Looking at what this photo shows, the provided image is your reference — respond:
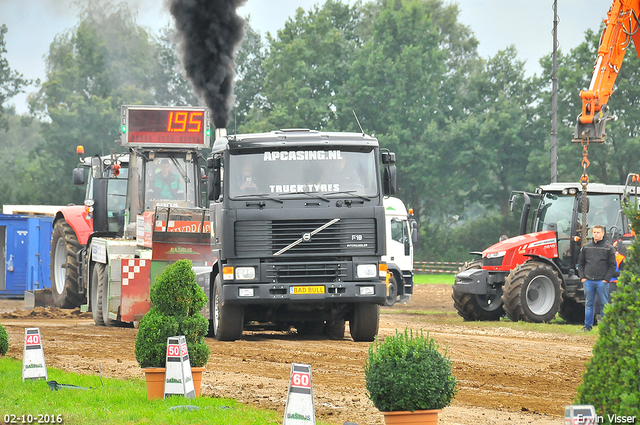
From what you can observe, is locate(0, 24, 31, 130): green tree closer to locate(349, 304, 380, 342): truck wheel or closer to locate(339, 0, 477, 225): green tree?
locate(339, 0, 477, 225): green tree

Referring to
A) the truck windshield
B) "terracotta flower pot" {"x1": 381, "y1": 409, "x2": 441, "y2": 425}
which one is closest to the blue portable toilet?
the truck windshield

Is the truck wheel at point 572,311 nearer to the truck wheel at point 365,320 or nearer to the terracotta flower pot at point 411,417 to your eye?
the truck wheel at point 365,320

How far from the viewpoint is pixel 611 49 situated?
61.0 ft

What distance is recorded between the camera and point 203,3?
22875 mm

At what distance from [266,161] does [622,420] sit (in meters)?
9.44

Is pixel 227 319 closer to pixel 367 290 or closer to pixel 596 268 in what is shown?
pixel 367 290

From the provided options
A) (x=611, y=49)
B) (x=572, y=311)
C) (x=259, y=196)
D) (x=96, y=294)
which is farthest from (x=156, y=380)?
(x=572, y=311)

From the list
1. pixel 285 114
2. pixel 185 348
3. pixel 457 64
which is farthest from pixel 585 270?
pixel 457 64

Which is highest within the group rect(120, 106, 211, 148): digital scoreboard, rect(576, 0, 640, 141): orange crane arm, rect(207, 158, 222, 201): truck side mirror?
rect(576, 0, 640, 141): orange crane arm

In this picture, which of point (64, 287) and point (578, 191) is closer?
point (578, 191)

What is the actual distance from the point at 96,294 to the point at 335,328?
212 inches

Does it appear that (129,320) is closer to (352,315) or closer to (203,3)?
(352,315)

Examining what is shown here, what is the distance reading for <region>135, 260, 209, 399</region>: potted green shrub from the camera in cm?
839

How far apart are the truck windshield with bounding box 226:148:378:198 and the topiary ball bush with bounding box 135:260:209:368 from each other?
4.75m
